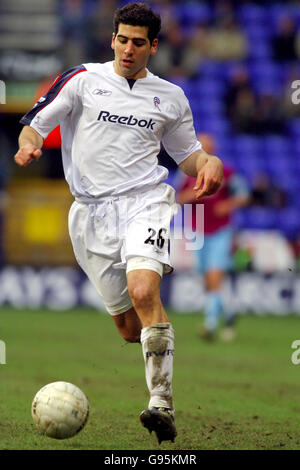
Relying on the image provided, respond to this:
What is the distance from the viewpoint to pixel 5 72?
19812 mm

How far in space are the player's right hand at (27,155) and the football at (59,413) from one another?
139 cm

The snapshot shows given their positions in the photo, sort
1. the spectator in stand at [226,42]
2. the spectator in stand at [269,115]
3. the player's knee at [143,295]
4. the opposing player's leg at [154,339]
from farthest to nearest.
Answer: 1. the spectator in stand at [226,42]
2. the spectator in stand at [269,115]
3. the player's knee at [143,295]
4. the opposing player's leg at [154,339]

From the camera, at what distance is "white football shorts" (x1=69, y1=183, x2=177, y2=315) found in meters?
5.73

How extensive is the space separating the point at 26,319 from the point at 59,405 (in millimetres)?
8792

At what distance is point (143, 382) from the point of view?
841cm

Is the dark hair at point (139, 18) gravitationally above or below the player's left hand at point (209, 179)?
above

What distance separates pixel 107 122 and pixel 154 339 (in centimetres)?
143

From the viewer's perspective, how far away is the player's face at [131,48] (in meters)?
5.79

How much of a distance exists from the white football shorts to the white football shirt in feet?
0.29

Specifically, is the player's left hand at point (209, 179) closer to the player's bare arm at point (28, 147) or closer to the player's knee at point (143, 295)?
the player's knee at point (143, 295)

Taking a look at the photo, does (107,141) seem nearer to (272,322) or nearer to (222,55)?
(272,322)

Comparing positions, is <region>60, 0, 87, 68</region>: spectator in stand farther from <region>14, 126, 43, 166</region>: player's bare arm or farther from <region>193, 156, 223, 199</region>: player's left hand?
<region>193, 156, 223, 199</region>: player's left hand

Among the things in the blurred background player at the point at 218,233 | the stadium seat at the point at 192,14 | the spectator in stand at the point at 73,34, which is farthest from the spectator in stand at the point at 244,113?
the blurred background player at the point at 218,233

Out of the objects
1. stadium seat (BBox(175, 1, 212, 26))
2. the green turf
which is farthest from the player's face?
stadium seat (BBox(175, 1, 212, 26))
